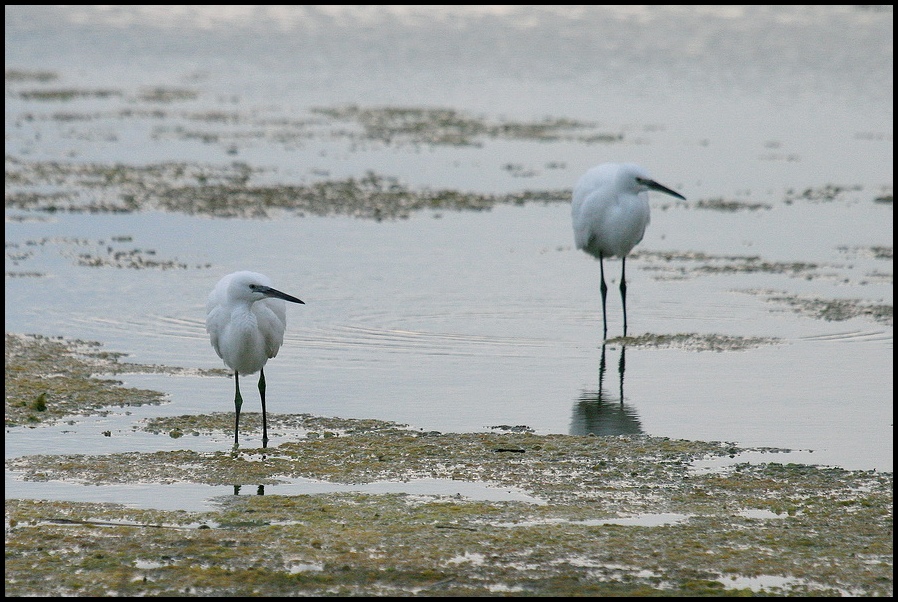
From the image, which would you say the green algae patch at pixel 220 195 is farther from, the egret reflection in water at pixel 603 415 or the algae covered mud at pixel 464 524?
the algae covered mud at pixel 464 524

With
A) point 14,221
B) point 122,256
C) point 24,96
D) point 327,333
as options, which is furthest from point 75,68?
point 327,333

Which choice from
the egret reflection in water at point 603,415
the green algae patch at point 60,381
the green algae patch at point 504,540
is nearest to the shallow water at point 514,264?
the egret reflection in water at point 603,415

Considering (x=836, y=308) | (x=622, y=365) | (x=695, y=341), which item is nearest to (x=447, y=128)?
(x=836, y=308)

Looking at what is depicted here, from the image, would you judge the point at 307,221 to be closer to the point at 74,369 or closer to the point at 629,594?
the point at 74,369

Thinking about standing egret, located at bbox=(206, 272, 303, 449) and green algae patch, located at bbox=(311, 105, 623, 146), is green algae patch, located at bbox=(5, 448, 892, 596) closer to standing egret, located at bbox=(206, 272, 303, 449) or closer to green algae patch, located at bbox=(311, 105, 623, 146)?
standing egret, located at bbox=(206, 272, 303, 449)

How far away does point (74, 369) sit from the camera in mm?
10125

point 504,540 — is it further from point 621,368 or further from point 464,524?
point 621,368

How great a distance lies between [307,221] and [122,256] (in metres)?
2.80

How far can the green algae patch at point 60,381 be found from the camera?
9.04 m

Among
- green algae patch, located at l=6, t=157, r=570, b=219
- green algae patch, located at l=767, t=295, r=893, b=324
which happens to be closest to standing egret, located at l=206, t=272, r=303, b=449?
green algae patch, located at l=767, t=295, r=893, b=324

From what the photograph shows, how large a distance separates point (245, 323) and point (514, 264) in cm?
608

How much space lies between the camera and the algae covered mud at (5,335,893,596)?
594 centimetres

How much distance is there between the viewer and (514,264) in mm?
14336

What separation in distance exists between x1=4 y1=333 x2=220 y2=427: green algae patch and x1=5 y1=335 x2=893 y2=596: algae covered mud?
0.52 m
